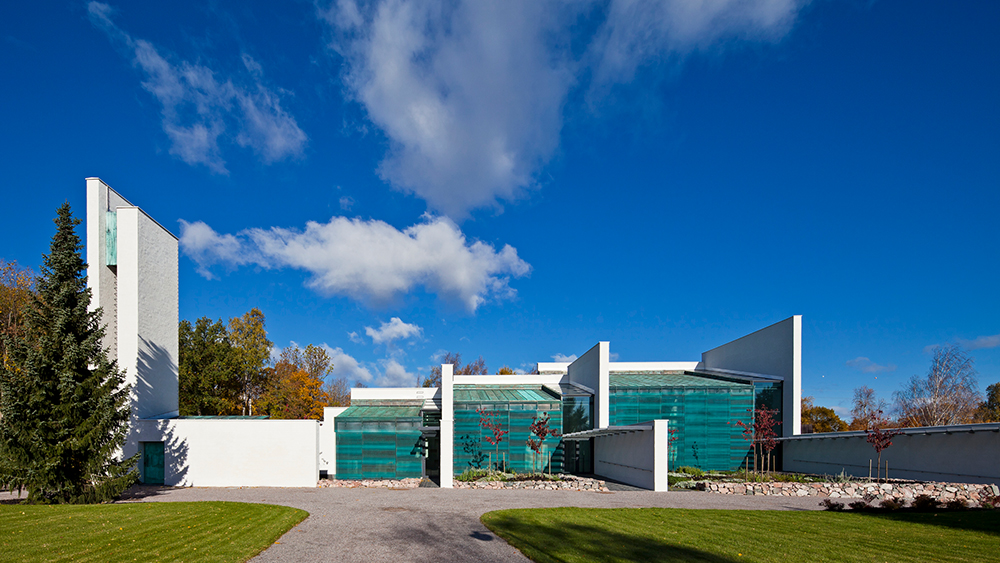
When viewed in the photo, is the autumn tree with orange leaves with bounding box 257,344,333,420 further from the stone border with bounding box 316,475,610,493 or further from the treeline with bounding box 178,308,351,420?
the stone border with bounding box 316,475,610,493

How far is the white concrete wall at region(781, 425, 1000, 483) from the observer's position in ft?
56.0

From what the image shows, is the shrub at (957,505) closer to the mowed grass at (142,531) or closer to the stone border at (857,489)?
the stone border at (857,489)

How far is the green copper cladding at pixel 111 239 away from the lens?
2133cm

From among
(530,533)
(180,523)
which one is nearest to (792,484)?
(530,533)

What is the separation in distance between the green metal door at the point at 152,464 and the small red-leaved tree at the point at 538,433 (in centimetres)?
1656

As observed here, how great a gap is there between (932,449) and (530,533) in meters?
18.5

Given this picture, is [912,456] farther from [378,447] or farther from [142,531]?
[142,531]

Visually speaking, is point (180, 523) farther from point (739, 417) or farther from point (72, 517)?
point (739, 417)

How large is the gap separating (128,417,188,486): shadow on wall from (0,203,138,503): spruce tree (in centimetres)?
557

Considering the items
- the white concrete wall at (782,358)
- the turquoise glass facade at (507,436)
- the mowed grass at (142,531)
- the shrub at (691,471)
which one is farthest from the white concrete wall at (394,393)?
the white concrete wall at (782,358)

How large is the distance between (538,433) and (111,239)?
2138 centimetres

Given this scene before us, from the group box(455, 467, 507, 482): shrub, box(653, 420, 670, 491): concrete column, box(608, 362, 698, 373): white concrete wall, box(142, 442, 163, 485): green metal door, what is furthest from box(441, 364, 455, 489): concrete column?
box(608, 362, 698, 373): white concrete wall

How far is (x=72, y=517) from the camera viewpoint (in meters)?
11.5

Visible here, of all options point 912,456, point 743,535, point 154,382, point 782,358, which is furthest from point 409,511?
point 782,358
